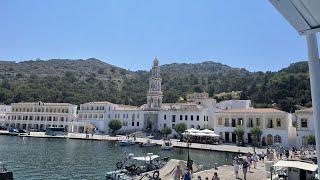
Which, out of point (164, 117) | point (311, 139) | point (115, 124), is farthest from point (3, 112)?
point (311, 139)

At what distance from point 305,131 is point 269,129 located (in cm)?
584

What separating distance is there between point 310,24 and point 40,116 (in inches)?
3296

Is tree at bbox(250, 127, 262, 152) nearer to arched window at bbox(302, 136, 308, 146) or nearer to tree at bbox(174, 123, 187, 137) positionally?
arched window at bbox(302, 136, 308, 146)

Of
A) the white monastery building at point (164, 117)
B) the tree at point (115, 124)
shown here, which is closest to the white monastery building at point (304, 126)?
the white monastery building at point (164, 117)

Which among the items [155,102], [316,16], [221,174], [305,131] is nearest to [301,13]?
[316,16]

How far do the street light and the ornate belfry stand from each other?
68118 mm

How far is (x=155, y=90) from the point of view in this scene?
71.6 metres

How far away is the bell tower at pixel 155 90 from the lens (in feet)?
235

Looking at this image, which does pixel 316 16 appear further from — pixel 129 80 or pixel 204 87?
pixel 129 80

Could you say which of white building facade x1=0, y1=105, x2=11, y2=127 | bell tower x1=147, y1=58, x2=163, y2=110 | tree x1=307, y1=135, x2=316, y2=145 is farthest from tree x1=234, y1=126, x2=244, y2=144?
white building facade x1=0, y1=105, x2=11, y2=127

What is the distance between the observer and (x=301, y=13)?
2715 mm

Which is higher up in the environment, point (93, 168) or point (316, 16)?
point (316, 16)

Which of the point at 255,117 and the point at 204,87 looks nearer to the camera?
the point at 255,117

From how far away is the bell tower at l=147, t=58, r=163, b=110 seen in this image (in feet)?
235
